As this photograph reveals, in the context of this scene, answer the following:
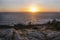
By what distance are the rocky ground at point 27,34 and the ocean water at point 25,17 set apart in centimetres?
11

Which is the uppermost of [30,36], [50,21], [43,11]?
[43,11]

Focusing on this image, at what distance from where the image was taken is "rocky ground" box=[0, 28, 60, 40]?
121cm

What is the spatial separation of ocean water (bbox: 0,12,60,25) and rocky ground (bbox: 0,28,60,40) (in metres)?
0.11

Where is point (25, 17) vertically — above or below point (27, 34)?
above

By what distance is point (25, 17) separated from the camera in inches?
49.4

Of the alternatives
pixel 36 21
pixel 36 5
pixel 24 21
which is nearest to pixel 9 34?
pixel 24 21

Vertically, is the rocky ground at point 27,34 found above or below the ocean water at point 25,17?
below

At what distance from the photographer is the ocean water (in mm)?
1250

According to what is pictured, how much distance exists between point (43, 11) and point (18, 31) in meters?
0.38

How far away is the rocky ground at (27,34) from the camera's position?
1.21m

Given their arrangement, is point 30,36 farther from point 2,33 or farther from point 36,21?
point 2,33

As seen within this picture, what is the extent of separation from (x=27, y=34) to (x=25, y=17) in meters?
0.20

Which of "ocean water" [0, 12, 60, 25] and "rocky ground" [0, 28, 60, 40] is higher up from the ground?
"ocean water" [0, 12, 60, 25]

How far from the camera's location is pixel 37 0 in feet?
4.31
